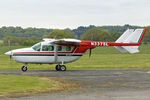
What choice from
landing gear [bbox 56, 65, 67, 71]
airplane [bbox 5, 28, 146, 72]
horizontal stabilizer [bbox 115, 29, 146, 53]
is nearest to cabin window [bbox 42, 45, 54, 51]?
airplane [bbox 5, 28, 146, 72]

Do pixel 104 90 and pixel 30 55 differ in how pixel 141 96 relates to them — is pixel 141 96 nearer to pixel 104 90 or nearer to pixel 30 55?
pixel 104 90

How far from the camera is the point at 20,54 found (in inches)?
1085

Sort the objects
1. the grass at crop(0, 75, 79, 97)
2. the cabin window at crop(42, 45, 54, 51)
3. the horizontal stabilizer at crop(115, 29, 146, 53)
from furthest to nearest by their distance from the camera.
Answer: the horizontal stabilizer at crop(115, 29, 146, 53)
the cabin window at crop(42, 45, 54, 51)
the grass at crop(0, 75, 79, 97)

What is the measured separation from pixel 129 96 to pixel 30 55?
15.1 m

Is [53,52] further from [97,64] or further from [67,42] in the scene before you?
[97,64]

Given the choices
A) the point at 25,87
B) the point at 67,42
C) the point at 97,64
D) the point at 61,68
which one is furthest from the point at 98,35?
the point at 25,87

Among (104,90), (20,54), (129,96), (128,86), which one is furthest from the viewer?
(20,54)

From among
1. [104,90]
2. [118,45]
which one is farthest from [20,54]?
[104,90]

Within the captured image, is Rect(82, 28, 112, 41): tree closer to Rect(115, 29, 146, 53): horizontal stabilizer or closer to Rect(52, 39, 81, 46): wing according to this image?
Rect(115, 29, 146, 53): horizontal stabilizer

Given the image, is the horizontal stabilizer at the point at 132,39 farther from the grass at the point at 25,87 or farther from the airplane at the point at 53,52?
the grass at the point at 25,87

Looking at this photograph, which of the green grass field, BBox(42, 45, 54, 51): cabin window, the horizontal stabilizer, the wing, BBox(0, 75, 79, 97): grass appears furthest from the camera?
the green grass field

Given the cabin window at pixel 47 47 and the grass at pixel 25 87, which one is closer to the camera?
the grass at pixel 25 87

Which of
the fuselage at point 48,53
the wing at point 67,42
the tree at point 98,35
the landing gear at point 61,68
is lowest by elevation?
the landing gear at point 61,68

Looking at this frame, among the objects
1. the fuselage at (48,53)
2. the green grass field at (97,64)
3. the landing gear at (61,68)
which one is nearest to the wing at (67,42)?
the fuselage at (48,53)
